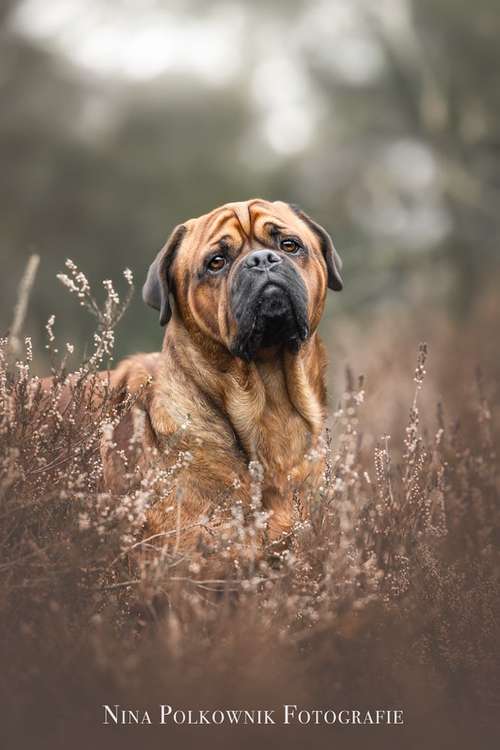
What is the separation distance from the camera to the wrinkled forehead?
4684 millimetres

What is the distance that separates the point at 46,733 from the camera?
2.85 m

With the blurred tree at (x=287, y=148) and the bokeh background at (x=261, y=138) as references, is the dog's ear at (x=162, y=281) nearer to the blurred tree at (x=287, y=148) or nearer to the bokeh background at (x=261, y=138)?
the bokeh background at (x=261, y=138)

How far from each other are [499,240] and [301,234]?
986 centimetres

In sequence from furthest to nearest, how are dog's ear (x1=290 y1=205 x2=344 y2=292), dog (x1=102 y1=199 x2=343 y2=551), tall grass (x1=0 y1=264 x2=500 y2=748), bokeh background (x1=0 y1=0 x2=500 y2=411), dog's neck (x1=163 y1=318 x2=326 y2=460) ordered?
bokeh background (x1=0 y1=0 x2=500 y2=411) → dog's ear (x1=290 y1=205 x2=344 y2=292) → dog's neck (x1=163 y1=318 x2=326 y2=460) → dog (x1=102 y1=199 x2=343 y2=551) → tall grass (x1=0 y1=264 x2=500 y2=748)

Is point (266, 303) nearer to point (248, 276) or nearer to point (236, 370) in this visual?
point (248, 276)

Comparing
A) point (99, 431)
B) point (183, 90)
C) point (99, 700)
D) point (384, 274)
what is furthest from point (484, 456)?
point (183, 90)

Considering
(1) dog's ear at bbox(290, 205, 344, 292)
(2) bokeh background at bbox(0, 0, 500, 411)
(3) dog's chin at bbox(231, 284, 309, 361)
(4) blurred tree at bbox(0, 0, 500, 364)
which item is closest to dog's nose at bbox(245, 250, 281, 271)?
(3) dog's chin at bbox(231, 284, 309, 361)

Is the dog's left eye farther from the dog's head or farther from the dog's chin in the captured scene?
the dog's chin

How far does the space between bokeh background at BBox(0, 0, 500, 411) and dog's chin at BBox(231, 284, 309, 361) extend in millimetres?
6839

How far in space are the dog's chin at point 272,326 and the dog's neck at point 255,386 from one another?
125 millimetres

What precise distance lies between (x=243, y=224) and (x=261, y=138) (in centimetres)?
1545

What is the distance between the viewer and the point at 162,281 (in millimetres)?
4797

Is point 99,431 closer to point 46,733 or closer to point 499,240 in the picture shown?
point 46,733

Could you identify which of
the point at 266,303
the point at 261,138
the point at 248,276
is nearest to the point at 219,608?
the point at 266,303
